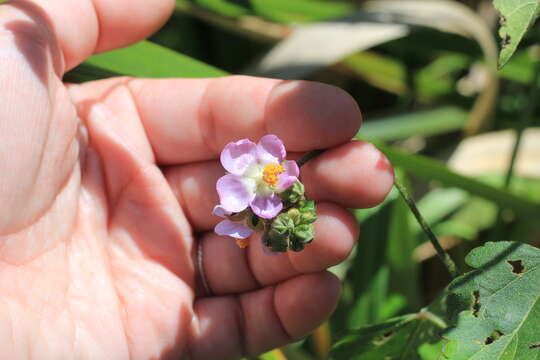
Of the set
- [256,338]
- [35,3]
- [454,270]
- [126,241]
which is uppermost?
[35,3]

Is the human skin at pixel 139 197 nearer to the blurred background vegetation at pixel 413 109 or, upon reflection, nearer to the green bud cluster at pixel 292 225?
the green bud cluster at pixel 292 225

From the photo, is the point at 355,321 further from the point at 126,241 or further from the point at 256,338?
the point at 126,241

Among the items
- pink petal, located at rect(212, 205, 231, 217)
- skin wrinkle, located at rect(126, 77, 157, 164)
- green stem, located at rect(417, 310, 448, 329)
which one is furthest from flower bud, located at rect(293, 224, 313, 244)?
skin wrinkle, located at rect(126, 77, 157, 164)

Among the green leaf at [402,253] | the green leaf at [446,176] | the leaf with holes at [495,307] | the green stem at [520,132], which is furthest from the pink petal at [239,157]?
the green stem at [520,132]

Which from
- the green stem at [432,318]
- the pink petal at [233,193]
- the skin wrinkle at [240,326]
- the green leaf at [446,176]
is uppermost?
the pink petal at [233,193]

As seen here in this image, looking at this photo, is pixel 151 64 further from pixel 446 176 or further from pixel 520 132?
pixel 520 132

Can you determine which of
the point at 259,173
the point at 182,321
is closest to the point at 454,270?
the point at 259,173
